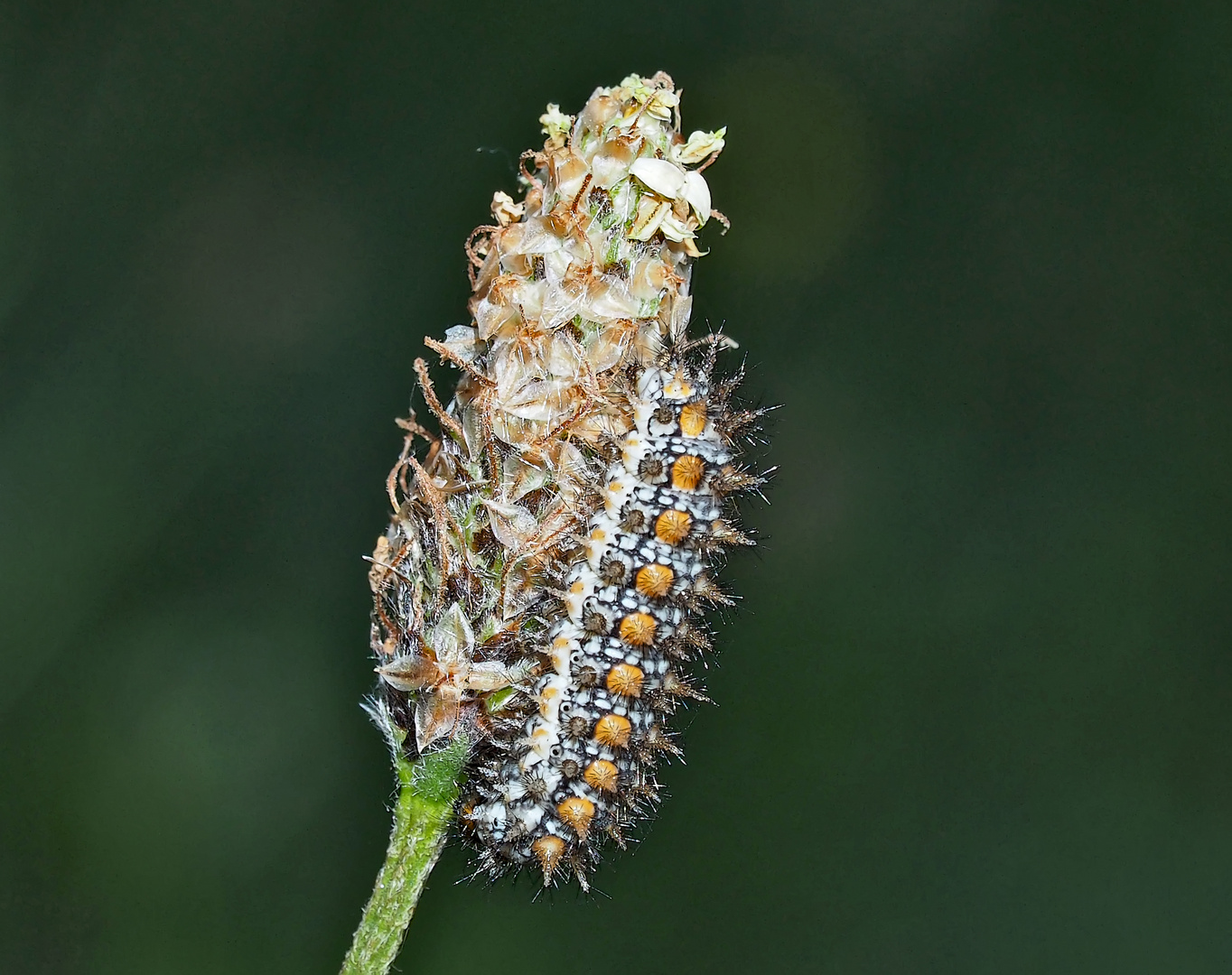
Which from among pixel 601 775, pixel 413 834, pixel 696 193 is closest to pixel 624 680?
pixel 601 775

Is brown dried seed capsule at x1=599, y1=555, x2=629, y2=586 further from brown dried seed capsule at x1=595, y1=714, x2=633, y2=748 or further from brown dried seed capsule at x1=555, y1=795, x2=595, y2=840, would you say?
brown dried seed capsule at x1=555, y1=795, x2=595, y2=840

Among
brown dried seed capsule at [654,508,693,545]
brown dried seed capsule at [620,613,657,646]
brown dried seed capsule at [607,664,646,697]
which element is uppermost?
brown dried seed capsule at [654,508,693,545]

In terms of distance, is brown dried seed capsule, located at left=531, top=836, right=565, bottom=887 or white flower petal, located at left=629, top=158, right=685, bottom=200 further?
brown dried seed capsule, located at left=531, top=836, right=565, bottom=887

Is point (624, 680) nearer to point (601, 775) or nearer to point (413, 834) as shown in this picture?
point (601, 775)

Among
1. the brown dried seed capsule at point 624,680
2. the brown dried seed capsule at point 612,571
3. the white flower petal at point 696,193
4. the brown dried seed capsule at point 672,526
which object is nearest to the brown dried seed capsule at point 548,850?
the brown dried seed capsule at point 624,680

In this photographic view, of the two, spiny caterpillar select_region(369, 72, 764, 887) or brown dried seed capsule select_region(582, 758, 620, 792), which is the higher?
spiny caterpillar select_region(369, 72, 764, 887)

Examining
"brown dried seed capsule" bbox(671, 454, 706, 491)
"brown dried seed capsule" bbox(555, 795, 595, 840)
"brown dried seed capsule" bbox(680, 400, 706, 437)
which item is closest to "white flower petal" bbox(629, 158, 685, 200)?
"brown dried seed capsule" bbox(680, 400, 706, 437)
